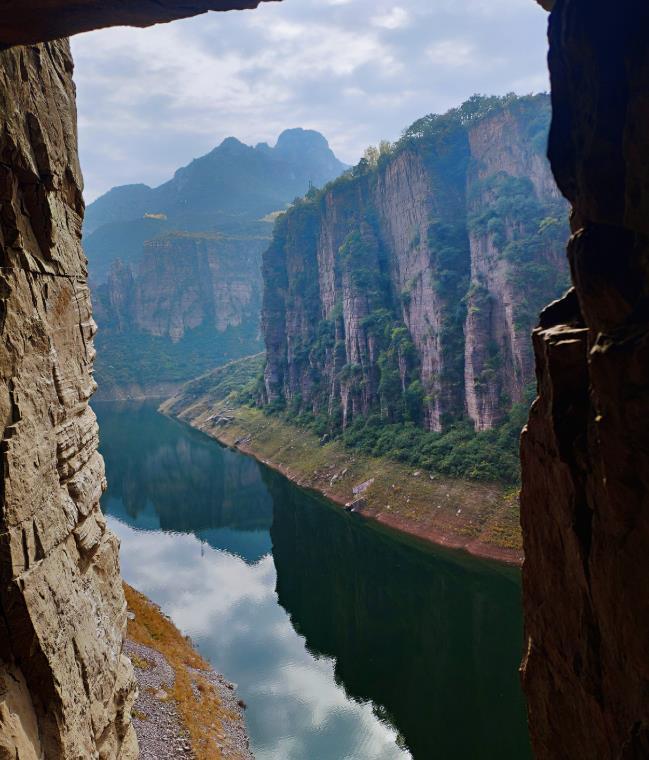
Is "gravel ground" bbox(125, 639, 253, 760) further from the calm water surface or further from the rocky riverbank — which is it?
the calm water surface

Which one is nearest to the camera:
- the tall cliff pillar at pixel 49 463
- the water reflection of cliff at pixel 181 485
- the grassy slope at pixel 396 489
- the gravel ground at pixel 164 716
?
the tall cliff pillar at pixel 49 463

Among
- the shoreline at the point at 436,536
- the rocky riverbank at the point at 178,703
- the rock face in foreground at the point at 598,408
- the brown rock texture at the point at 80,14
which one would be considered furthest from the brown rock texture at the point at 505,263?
the brown rock texture at the point at 80,14

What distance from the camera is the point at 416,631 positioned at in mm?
33656

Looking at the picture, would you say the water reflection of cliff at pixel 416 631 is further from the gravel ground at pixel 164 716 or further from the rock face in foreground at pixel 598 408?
the rock face in foreground at pixel 598 408

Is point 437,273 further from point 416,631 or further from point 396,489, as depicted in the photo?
point 416,631

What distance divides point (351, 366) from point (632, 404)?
7080cm

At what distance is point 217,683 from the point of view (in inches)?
1076

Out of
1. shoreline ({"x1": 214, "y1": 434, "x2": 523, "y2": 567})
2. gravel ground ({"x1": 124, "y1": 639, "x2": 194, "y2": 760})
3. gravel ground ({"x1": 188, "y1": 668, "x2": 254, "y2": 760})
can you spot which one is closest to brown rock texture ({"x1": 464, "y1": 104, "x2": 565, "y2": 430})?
shoreline ({"x1": 214, "y1": 434, "x2": 523, "y2": 567})

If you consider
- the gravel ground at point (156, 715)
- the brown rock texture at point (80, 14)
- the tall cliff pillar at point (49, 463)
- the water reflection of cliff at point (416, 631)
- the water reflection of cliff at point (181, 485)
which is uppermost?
the brown rock texture at point (80, 14)

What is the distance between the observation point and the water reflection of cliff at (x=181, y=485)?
200 ft

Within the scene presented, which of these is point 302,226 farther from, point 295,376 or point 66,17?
point 66,17

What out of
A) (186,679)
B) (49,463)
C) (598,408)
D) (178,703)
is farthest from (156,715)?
(598,408)

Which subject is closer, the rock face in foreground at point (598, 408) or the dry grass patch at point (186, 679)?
the rock face in foreground at point (598, 408)

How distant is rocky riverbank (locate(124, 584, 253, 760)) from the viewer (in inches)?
790
